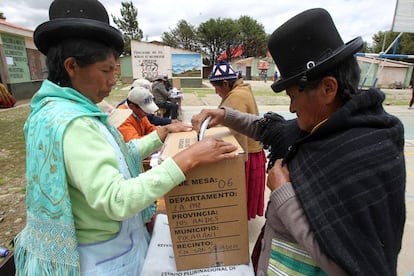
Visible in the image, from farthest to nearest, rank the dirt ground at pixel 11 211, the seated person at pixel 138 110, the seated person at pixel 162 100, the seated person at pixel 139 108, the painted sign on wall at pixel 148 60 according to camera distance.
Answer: the painted sign on wall at pixel 148 60
the seated person at pixel 162 100
the seated person at pixel 139 108
the seated person at pixel 138 110
the dirt ground at pixel 11 211

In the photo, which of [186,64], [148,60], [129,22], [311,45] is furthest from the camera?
[129,22]

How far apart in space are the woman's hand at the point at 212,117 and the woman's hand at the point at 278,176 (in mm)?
629

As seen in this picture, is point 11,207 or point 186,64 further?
point 186,64

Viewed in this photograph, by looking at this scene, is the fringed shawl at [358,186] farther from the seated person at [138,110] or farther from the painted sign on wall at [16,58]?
the painted sign on wall at [16,58]

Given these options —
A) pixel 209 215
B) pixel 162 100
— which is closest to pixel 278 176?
pixel 209 215

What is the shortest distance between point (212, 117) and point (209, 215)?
2.65 feet

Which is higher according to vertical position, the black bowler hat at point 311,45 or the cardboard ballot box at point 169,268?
the black bowler hat at point 311,45

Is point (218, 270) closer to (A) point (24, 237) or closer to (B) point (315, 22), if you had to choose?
(A) point (24, 237)

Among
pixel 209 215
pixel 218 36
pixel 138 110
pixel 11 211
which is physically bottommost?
pixel 11 211

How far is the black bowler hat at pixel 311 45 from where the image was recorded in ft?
3.03

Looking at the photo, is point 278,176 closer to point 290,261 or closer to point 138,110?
point 290,261

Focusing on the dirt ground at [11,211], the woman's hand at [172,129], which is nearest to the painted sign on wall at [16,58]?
the dirt ground at [11,211]

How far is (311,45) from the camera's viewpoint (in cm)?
96

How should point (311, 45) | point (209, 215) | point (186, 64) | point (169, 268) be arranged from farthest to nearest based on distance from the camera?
1. point (186, 64)
2. point (169, 268)
3. point (209, 215)
4. point (311, 45)
